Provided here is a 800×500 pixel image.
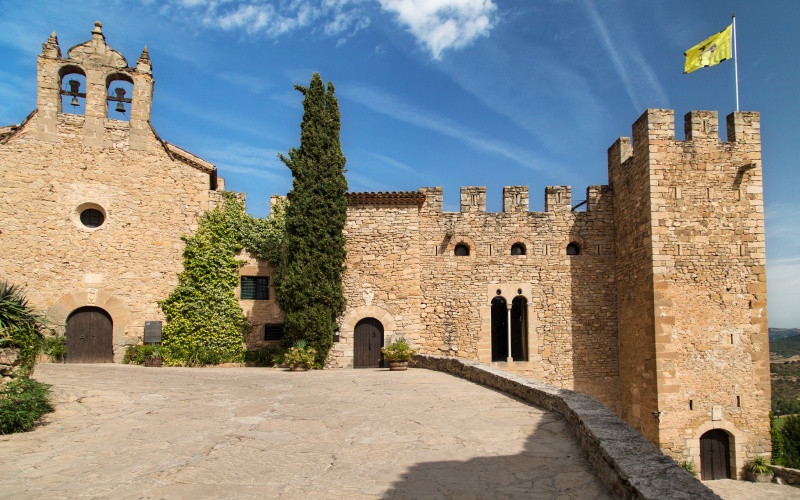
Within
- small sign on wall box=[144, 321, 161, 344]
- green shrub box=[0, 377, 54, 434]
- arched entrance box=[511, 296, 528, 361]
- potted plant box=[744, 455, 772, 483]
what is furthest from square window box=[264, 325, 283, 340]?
potted plant box=[744, 455, 772, 483]

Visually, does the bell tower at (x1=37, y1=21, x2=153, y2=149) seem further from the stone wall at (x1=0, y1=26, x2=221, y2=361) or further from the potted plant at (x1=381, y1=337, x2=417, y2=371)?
the potted plant at (x1=381, y1=337, x2=417, y2=371)

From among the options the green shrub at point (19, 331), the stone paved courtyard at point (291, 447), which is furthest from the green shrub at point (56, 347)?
the green shrub at point (19, 331)

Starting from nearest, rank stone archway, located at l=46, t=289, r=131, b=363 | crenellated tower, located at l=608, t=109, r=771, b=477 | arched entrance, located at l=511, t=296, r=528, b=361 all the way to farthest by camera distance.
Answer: crenellated tower, located at l=608, t=109, r=771, b=477 → stone archway, located at l=46, t=289, r=131, b=363 → arched entrance, located at l=511, t=296, r=528, b=361

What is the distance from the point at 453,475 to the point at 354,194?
1245cm

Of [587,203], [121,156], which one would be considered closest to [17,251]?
[121,156]

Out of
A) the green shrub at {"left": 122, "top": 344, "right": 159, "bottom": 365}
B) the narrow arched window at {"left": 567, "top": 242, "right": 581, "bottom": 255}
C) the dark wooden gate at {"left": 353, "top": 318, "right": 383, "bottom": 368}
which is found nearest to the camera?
the green shrub at {"left": 122, "top": 344, "right": 159, "bottom": 365}

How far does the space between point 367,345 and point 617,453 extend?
1229cm

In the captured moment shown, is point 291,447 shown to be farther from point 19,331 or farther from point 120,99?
point 120,99

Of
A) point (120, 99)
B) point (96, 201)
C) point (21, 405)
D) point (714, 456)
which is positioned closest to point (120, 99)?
point (120, 99)

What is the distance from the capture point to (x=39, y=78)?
603 inches

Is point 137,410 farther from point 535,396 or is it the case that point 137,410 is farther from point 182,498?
point 535,396

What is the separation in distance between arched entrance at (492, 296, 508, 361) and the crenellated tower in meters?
5.01

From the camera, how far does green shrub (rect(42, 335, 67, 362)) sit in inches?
564

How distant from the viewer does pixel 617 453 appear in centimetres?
450
